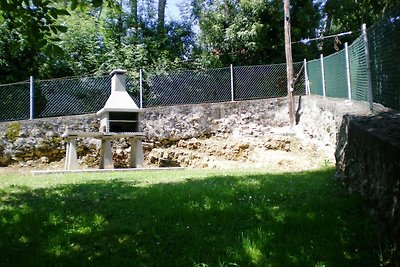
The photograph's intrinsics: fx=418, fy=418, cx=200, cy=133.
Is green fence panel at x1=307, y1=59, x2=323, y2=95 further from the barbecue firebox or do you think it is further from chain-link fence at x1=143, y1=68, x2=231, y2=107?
the barbecue firebox

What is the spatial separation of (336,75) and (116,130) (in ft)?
21.7

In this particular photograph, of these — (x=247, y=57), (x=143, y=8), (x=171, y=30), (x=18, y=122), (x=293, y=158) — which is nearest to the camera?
(x=293, y=158)

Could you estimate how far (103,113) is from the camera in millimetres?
12562

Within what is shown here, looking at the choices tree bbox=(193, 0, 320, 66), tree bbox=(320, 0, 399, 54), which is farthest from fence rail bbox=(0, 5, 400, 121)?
tree bbox=(320, 0, 399, 54)

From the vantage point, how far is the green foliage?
13.6m

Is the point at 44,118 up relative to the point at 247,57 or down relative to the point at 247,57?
down

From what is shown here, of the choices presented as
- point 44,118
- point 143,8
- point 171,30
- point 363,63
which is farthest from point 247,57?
point 363,63

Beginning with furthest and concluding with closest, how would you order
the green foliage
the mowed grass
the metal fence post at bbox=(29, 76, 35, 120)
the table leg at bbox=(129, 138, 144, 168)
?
1. the metal fence post at bbox=(29, 76, 35, 120)
2. the green foliage
3. the table leg at bbox=(129, 138, 144, 168)
4. the mowed grass

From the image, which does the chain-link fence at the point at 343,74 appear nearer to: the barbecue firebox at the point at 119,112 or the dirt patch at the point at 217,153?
the dirt patch at the point at 217,153

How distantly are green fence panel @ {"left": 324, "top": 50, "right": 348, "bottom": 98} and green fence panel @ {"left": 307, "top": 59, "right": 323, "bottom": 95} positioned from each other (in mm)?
1113

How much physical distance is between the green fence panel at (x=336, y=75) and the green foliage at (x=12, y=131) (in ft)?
32.4

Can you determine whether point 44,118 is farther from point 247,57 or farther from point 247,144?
point 247,57

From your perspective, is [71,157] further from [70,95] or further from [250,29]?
[250,29]

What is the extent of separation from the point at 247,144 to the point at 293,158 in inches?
91.5
